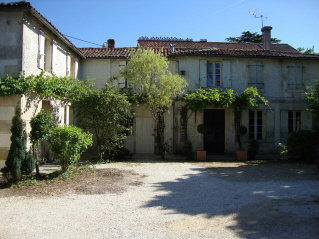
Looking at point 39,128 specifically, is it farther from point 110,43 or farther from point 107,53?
point 110,43

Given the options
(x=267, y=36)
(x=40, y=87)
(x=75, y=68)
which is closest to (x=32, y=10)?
(x=40, y=87)

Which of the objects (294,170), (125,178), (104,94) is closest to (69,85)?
(104,94)

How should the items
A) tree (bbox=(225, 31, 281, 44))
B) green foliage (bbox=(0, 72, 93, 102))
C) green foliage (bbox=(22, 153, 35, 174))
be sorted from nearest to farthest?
green foliage (bbox=(22, 153, 35, 174)), green foliage (bbox=(0, 72, 93, 102)), tree (bbox=(225, 31, 281, 44))

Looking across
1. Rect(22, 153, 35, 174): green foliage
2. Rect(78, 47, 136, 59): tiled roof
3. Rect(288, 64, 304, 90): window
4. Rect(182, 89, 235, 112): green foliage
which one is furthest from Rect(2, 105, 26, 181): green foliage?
Rect(288, 64, 304, 90): window

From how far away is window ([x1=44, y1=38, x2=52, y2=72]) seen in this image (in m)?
10.5

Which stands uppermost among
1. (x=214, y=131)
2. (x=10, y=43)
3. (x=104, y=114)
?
(x=10, y=43)

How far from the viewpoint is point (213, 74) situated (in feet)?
44.3

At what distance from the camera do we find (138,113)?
539 inches

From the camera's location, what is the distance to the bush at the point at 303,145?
10750 millimetres

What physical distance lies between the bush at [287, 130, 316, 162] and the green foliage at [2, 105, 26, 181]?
33.9 ft

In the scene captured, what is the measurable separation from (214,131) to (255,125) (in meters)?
2.21

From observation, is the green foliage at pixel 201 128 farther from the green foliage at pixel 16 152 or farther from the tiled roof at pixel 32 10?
the green foliage at pixel 16 152

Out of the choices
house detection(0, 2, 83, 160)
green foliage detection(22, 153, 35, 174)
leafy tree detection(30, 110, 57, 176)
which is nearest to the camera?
green foliage detection(22, 153, 35, 174)

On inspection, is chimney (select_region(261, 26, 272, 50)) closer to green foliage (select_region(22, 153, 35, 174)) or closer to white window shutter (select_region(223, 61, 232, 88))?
white window shutter (select_region(223, 61, 232, 88))
